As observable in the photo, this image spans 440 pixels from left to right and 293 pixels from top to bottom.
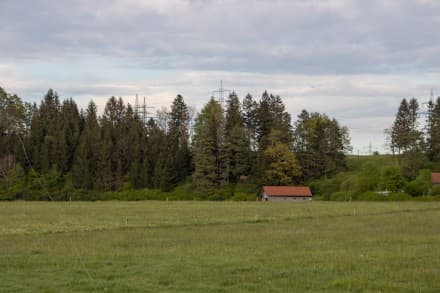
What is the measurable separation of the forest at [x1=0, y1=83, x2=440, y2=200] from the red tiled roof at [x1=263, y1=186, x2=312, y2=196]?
11.5 feet

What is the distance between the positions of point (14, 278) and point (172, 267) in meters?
5.12

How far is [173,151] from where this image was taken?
138500mm

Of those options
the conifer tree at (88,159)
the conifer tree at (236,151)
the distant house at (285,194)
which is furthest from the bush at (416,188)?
the conifer tree at (88,159)

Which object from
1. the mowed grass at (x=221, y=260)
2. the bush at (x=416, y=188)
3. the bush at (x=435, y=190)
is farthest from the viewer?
the bush at (x=416, y=188)

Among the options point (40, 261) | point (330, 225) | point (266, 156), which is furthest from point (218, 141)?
point (40, 261)


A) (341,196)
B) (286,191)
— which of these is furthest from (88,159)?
(341,196)

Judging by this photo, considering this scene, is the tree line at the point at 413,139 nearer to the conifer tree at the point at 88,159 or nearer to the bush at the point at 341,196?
the bush at the point at 341,196

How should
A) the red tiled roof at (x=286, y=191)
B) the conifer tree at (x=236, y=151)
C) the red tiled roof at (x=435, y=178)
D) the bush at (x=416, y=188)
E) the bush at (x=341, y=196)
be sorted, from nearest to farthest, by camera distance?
the bush at (x=416, y=188), the bush at (x=341, y=196), the red tiled roof at (x=435, y=178), the red tiled roof at (x=286, y=191), the conifer tree at (x=236, y=151)

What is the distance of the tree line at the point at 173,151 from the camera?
414 feet

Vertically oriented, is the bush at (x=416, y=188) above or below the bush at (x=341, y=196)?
above

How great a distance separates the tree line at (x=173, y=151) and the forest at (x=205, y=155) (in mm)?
215

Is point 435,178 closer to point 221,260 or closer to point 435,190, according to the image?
point 435,190

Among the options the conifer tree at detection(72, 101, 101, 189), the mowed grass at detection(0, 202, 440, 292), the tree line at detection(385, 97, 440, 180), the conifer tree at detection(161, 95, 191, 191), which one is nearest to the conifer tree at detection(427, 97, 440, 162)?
the tree line at detection(385, 97, 440, 180)

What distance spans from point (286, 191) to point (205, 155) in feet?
63.5
